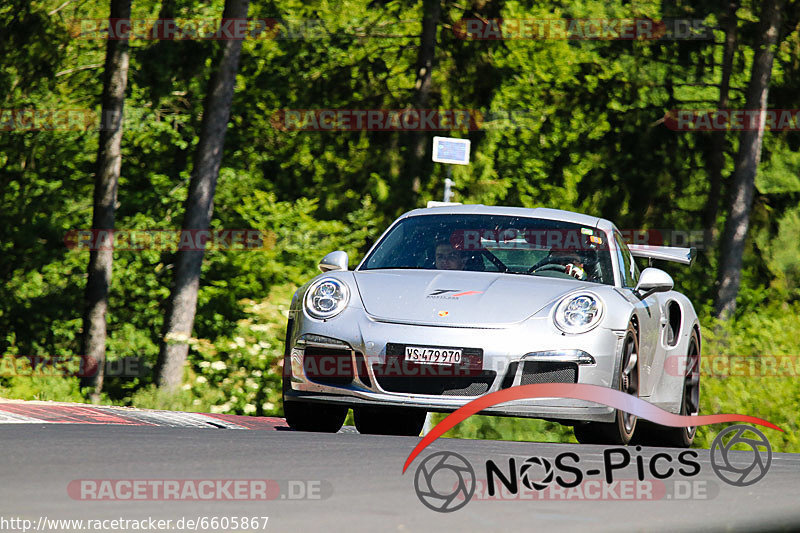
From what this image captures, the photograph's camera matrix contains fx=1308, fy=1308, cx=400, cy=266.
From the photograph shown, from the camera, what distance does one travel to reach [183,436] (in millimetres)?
7504

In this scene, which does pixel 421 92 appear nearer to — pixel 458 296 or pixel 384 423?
pixel 384 423

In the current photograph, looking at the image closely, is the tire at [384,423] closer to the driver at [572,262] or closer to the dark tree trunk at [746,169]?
the driver at [572,262]

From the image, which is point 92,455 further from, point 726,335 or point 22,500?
point 726,335

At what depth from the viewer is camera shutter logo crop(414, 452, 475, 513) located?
209 inches

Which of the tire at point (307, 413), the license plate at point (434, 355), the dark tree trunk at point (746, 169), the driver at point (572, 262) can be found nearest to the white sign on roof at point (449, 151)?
the driver at point (572, 262)

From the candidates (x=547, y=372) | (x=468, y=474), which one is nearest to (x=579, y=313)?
(x=547, y=372)

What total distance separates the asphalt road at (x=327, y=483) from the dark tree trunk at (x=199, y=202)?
42.0 feet

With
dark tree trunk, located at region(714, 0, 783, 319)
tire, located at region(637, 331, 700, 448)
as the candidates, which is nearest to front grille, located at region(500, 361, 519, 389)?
tire, located at region(637, 331, 700, 448)

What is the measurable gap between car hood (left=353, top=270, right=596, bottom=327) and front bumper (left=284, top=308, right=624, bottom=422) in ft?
0.25

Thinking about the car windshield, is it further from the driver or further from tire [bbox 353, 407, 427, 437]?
tire [bbox 353, 407, 427, 437]

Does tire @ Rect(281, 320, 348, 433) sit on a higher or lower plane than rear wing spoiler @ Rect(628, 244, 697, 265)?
lower

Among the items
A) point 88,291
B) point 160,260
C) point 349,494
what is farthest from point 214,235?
point 349,494

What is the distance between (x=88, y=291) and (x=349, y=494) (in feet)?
62.4

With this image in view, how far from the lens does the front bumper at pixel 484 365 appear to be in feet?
25.2
